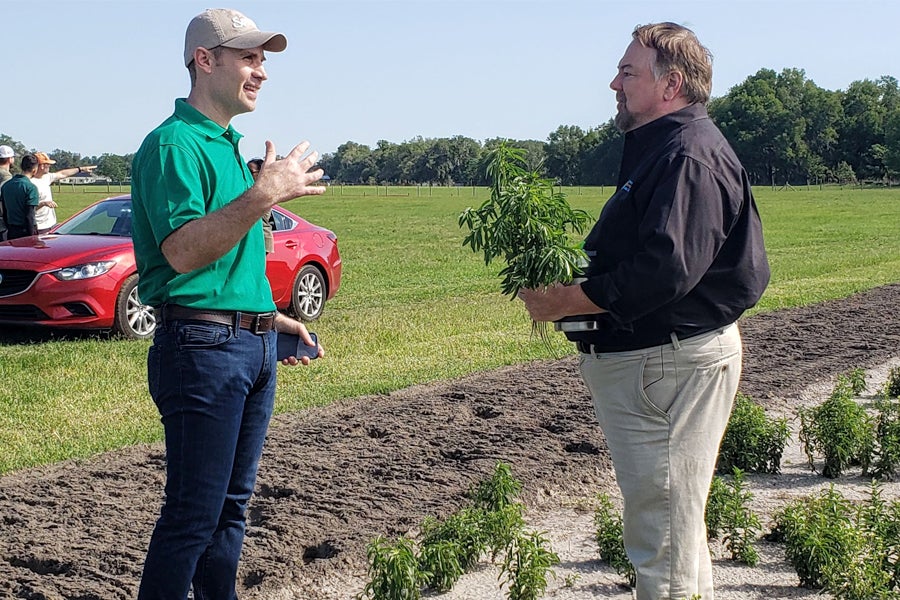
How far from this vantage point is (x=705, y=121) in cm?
341

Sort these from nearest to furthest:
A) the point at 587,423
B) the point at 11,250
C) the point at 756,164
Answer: the point at 587,423 → the point at 11,250 → the point at 756,164

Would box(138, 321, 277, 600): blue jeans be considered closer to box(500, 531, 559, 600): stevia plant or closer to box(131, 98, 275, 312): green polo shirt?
box(131, 98, 275, 312): green polo shirt

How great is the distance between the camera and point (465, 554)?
4.84 m

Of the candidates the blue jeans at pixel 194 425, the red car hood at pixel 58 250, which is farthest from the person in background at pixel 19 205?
the blue jeans at pixel 194 425

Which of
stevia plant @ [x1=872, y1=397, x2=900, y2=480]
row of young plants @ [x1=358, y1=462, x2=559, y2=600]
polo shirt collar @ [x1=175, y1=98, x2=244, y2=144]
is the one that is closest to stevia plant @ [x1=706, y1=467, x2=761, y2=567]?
row of young plants @ [x1=358, y1=462, x2=559, y2=600]

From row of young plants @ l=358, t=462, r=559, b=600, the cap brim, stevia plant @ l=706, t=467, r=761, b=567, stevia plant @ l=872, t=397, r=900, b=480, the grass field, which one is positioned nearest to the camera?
the cap brim

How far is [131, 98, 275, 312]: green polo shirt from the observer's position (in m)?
3.27

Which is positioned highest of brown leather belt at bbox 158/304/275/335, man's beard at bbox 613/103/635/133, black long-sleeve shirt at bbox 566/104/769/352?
man's beard at bbox 613/103/635/133

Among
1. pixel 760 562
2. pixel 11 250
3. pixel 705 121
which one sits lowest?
pixel 760 562

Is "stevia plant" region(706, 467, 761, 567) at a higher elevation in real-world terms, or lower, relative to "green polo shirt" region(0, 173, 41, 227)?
lower

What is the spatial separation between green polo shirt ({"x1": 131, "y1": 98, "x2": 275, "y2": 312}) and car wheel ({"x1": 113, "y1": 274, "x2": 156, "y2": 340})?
26.7 feet

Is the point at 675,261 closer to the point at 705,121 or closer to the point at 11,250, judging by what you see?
the point at 705,121

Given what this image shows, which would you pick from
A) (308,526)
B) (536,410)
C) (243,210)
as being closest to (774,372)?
(536,410)

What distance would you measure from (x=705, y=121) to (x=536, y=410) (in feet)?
16.1
